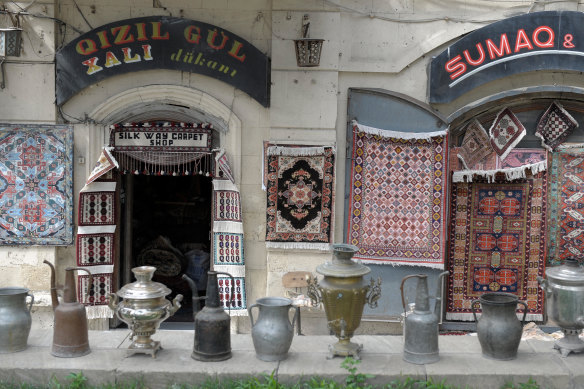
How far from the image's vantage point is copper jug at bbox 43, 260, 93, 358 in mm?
Answer: 5617

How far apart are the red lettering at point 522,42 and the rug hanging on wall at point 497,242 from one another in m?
1.65

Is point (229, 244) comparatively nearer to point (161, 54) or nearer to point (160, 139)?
point (160, 139)

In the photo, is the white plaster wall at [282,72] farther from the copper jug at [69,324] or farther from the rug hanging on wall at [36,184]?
the copper jug at [69,324]

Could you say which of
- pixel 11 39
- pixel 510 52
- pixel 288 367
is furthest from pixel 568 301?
pixel 11 39

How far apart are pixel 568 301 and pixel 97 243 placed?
5.46m

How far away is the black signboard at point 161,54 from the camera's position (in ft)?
25.4

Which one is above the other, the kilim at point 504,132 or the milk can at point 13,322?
the kilim at point 504,132

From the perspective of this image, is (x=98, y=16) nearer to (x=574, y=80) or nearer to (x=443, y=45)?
(x=443, y=45)

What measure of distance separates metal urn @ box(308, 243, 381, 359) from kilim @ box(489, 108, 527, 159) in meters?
3.24

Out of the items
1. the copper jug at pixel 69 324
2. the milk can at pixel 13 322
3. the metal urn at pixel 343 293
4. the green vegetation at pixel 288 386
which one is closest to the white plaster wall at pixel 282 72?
the milk can at pixel 13 322

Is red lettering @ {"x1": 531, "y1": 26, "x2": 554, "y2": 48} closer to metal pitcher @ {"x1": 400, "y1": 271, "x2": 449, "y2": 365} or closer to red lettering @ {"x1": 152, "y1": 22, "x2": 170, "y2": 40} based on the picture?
metal pitcher @ {"x1": 400, "y1": 271, "x2": 449, "y2": 365}

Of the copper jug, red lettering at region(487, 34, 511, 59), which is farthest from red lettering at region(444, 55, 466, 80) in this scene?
the copper jug

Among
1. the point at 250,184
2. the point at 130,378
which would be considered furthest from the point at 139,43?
the point at 130,378

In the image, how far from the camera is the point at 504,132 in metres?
8.02
